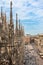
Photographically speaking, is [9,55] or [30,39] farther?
[30,39]

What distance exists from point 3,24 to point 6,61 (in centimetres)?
168

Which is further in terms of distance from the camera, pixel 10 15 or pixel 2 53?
pixel 10 15

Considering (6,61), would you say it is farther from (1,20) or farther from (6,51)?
(1,20)

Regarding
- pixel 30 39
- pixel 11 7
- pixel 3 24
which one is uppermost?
pixel 11 7

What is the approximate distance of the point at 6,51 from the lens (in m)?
8.84

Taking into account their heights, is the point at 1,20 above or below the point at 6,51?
above

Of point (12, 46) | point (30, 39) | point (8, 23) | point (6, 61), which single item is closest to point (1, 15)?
point (8, 23)

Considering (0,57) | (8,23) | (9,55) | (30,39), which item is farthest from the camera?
(30,39)

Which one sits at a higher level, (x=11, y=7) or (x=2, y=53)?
(x=11, y=7)

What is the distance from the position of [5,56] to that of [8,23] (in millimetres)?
1763

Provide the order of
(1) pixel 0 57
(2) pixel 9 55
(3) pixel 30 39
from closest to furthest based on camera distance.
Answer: (1) pixel 0 57
(2) pixel 9 55
(3) pixel 30 39

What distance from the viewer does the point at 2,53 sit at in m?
8.53

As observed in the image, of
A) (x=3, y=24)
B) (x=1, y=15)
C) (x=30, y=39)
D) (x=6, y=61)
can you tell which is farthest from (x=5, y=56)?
(x=30, y=39)

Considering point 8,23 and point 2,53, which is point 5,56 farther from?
point 8,23
